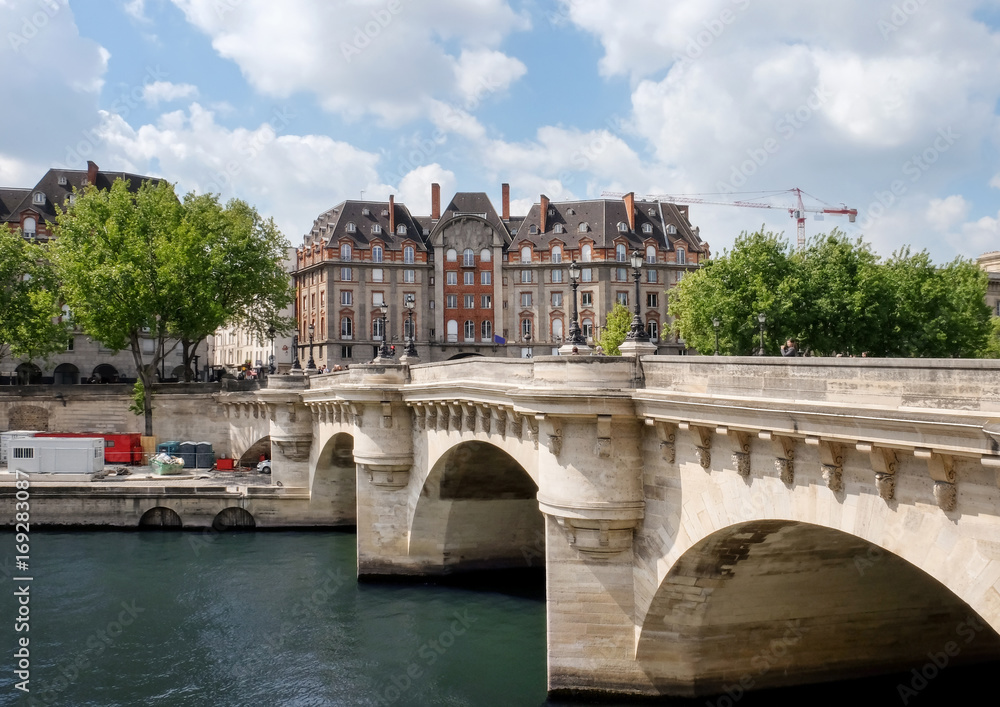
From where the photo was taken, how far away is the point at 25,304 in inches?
2295

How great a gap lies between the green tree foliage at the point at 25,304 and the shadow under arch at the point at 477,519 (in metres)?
37.0

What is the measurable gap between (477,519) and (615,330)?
42.6m

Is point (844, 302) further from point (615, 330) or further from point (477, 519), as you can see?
point (615, 330)

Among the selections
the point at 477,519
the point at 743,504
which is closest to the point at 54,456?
the point at 477,519

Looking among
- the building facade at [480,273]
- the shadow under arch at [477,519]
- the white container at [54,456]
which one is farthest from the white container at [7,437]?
the building facade at [480,273]

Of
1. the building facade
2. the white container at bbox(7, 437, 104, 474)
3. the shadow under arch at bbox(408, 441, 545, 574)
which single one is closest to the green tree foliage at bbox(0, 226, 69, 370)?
the white container at bbox(7, 437, 104, 474)

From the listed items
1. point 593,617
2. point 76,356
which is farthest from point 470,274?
point 593,617

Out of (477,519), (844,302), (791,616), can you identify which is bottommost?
(791,616)

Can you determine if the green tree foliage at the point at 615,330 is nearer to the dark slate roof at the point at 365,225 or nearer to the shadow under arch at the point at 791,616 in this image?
the dark slate roof at the point at 365,225

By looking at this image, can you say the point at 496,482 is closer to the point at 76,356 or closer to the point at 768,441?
the point at 768,441

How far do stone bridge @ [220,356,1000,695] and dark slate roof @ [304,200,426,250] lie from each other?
54.6 meters

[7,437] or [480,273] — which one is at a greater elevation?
[480,273]

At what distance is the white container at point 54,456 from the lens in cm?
4678

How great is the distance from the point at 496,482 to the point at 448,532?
283cm
